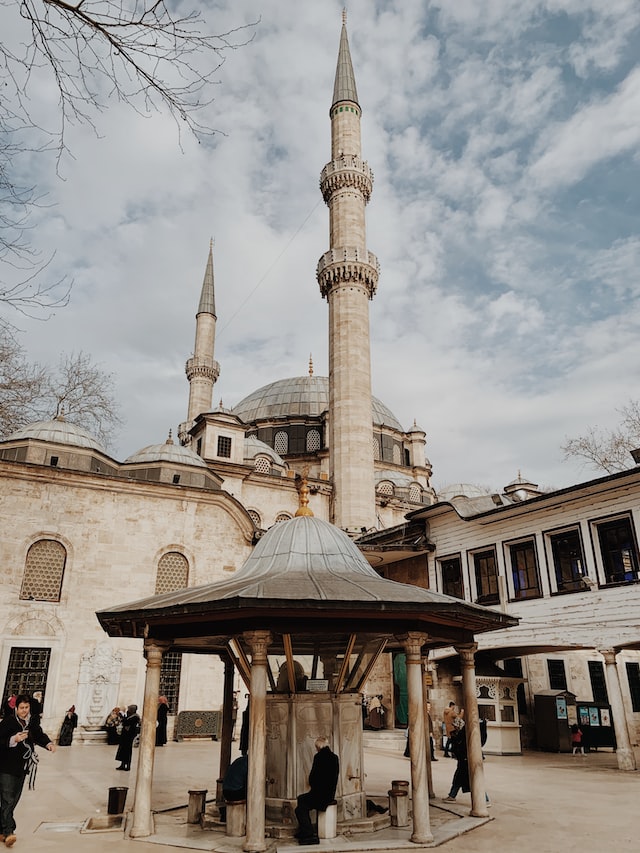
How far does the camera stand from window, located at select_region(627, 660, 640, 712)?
59.1 feet

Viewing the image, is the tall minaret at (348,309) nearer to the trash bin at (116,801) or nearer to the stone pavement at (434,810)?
the stone pavement at (434,810)

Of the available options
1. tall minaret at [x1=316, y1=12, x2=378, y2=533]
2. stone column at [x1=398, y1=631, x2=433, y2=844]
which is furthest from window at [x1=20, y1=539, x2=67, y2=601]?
stone column at [x1=398, y1=631, x2=433, y2=844]

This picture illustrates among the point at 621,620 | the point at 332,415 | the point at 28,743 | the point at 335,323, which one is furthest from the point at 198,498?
the point at 28,743

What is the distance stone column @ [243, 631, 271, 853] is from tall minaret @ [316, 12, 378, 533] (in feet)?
59.5

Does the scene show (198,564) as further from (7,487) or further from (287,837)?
(287,837)

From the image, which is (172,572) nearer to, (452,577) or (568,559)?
(452,577)

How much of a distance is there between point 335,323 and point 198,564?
1249cm

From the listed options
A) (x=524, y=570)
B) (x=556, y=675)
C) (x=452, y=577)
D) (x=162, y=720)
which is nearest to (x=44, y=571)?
(x=162, y=720)

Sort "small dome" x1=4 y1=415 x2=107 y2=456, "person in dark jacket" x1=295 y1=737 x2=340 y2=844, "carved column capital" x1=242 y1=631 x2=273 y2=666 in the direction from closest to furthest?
1. "person in dark jacket" x1=295 y1=737 x2=340 y2=844
2. "carved column capital" x1=242 y1=631 x2=273 y2=666
3. "small dome" x1=4 y1=415 x2=107 y2=456

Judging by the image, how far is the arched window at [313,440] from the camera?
39.3 meters

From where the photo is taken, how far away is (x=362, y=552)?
18.6 meters

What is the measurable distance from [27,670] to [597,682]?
16.5 metres

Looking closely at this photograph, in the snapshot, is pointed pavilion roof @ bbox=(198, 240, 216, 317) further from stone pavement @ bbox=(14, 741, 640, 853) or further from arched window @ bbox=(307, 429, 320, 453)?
stone pavement @ bbox=(14, 741, 640, 853)

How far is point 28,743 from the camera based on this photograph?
6754mm
